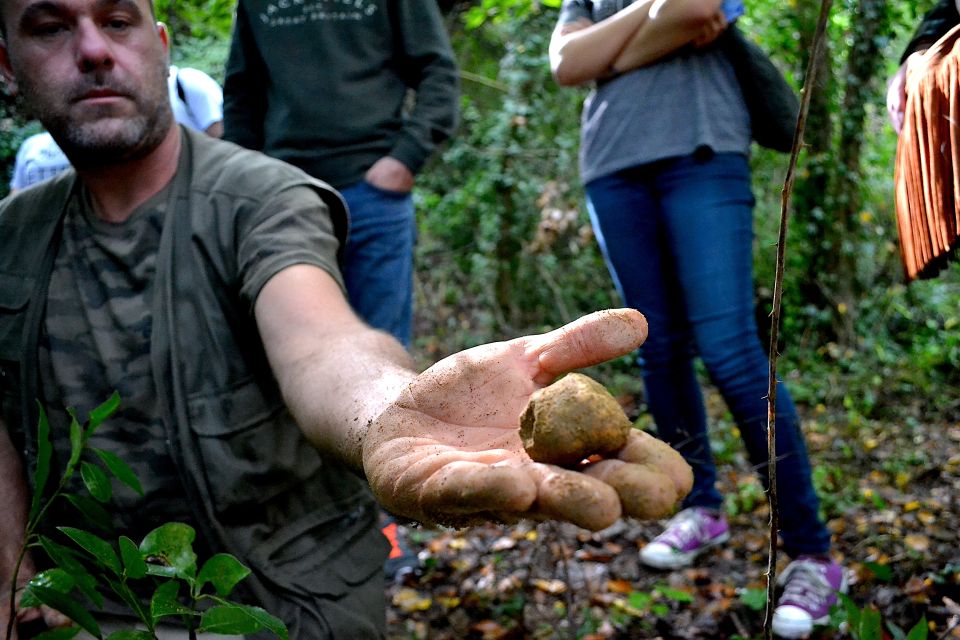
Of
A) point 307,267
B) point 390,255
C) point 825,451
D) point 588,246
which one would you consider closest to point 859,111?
point 588,246

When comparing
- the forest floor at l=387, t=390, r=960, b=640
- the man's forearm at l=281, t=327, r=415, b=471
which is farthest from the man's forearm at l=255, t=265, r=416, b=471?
the forest floor at l=387, t=390, r=960, b=640

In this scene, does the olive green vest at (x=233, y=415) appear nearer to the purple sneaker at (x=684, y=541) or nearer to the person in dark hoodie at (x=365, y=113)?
the person in dark hoodie at (x=365, y=113)

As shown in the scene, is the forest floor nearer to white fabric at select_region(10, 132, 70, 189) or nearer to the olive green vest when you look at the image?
the olive green vest

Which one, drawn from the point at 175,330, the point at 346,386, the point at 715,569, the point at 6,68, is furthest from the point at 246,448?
the point at 715,569

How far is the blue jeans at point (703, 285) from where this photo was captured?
2.47m

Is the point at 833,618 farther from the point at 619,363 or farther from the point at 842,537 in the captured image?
the point at 619,363

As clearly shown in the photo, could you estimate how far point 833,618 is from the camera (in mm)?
2215

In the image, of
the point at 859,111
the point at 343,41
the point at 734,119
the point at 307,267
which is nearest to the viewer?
the point at 307,267

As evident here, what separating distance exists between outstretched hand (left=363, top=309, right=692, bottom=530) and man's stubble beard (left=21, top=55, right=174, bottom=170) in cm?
114

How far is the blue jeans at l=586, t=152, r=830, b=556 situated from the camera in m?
2.47

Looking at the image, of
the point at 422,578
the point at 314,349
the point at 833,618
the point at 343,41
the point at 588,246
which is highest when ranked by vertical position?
the point at 343,41

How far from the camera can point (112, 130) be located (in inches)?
76.4

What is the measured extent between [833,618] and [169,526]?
1784 mm

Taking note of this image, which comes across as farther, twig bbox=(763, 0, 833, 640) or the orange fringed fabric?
the orange fringed fabric
